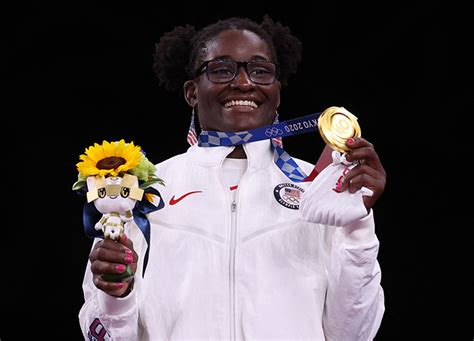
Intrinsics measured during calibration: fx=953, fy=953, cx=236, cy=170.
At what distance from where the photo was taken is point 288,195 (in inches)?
108

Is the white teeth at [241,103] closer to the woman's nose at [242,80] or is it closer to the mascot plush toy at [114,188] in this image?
the woman's nose at [242,80]

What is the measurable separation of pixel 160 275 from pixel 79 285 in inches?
44.9

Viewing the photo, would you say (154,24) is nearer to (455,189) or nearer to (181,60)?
(181,60)

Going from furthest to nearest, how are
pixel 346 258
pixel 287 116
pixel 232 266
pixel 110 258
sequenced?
1. pixel 287 116
2. pixel 232 266
3. pixel 346 258
4. pixel 110 258

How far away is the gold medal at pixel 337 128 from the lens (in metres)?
2.40

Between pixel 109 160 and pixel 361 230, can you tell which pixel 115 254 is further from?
pixel 361 230

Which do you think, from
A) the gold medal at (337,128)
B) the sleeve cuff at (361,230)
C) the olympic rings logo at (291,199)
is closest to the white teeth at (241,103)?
the olympic rings logo at (291,199)

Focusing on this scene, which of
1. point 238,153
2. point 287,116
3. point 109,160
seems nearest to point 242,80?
point 238,153

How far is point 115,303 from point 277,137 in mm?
678

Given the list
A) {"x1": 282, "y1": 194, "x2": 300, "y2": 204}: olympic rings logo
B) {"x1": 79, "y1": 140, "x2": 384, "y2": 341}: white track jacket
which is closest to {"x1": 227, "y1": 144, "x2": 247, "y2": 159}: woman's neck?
{"x1": 79, "y1": 140, "x2": 384, "y2": 341}: white track jacket

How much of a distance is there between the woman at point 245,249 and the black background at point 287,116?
0.92 meters

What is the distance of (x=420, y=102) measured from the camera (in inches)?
149

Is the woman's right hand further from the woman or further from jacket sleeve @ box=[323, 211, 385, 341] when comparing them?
jacket sleeve @ box=[323, 211, 385, 341]

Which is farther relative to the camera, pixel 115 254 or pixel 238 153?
pixel 238 153
